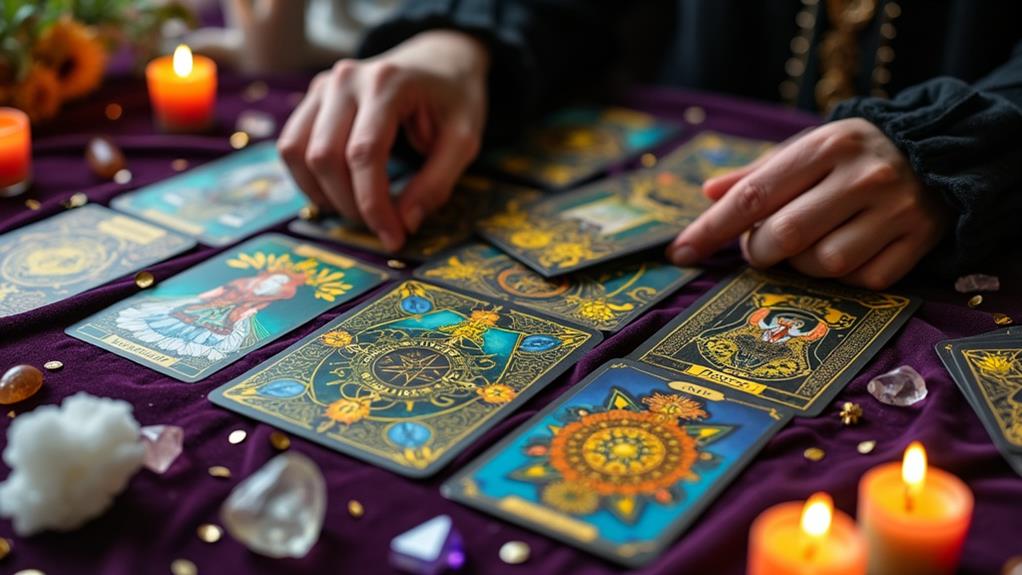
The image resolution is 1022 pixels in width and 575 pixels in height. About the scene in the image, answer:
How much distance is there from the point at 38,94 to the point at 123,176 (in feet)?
0.68

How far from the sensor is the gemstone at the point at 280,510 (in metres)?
0.67

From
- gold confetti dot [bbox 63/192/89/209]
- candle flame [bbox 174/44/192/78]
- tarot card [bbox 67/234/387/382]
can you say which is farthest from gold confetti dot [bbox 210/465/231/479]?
candle flame [bbox 174/44/192/78]

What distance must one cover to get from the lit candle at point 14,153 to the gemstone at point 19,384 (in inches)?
17.0

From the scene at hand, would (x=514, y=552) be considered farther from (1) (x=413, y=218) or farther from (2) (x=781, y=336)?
(1) (x=413, y=218)

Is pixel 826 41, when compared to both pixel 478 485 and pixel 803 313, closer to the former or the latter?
pixel 803 313

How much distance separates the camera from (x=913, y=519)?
619 millimetres

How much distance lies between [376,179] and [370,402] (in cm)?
34

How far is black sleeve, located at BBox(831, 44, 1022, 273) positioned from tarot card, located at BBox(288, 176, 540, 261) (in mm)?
396

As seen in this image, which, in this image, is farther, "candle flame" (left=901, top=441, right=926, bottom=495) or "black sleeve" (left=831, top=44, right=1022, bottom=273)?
"black sleeve" (left=831, top=44, right=1022, bottom=273)

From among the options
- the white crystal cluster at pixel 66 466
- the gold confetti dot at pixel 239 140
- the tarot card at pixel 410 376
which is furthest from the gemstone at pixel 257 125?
the white crystal cluster at pixel 66 466

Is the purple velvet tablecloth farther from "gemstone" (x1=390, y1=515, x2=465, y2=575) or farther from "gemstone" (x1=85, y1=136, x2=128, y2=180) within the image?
"gemstone" (x1=85, y1=136, x2=128, y2=180)

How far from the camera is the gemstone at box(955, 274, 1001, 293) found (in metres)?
0.99

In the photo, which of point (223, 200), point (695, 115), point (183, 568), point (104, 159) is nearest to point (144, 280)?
point (223, 200)

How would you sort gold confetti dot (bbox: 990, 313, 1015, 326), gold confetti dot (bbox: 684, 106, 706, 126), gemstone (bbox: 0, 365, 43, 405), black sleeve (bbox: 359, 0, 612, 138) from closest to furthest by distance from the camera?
gemstone (bbox: 0, 365, 43, 405), gold confetti dot (bbox: 990, 313, 1015, 326), black sleeve (bbox: 359, 0, 612, 138), gold confetti dot (bbox: 684, 106, 706, 126)
